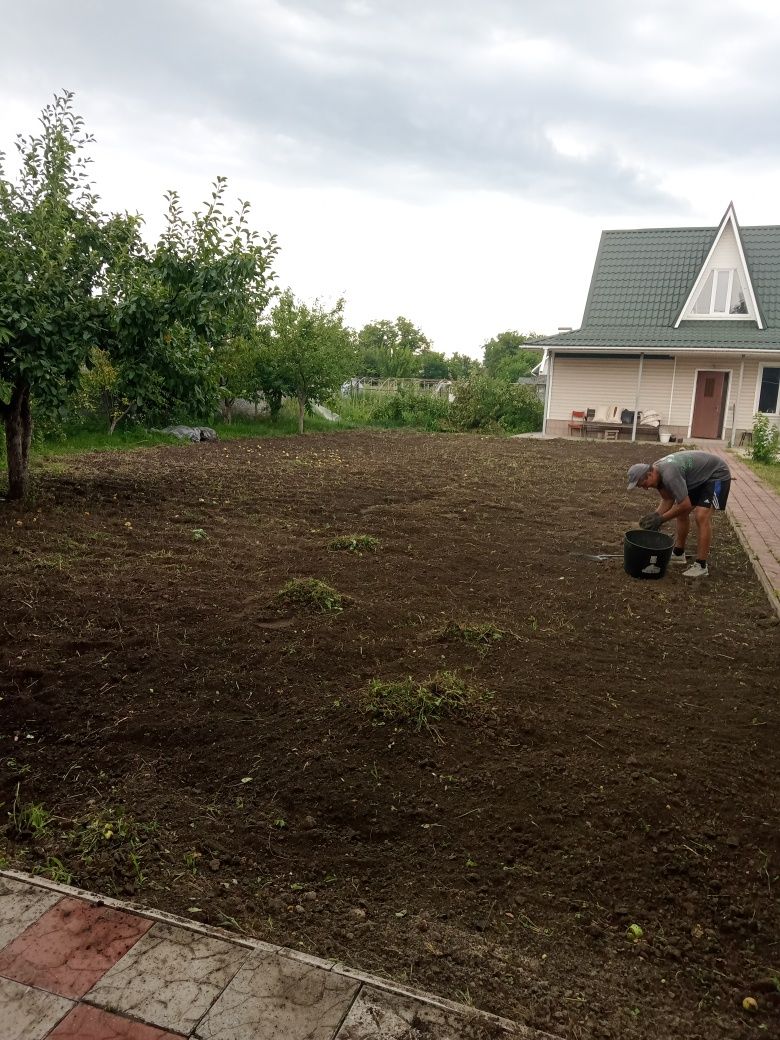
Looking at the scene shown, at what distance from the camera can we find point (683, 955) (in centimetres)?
211

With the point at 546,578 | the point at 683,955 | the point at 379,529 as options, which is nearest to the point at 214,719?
the point at 683,955

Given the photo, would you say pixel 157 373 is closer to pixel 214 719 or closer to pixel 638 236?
pixel 214 719

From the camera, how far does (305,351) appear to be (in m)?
18.5

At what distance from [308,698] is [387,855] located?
1.11 meters

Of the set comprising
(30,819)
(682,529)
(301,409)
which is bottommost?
(30,819)

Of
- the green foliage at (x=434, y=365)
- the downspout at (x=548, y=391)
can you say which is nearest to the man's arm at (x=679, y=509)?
the downspout at (x=548, y=391)

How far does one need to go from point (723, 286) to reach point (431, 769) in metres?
21.6

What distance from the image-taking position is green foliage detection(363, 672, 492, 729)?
3328 millimetres

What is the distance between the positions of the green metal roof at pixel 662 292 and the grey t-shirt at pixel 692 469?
580 inches

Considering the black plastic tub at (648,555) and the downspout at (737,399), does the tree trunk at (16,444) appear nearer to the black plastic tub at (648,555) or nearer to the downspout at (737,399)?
the black plastic tub at (648,555)

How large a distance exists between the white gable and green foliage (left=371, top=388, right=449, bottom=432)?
7.70 meters

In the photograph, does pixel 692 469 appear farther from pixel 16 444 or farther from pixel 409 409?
pixel 409 409

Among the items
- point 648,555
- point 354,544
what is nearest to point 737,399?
point 648,555

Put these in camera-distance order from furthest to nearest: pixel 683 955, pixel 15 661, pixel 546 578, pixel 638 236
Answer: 1. pixel 638 236
2. pixel 546 578
3. pixel 15 661
4. pixel 683 955
